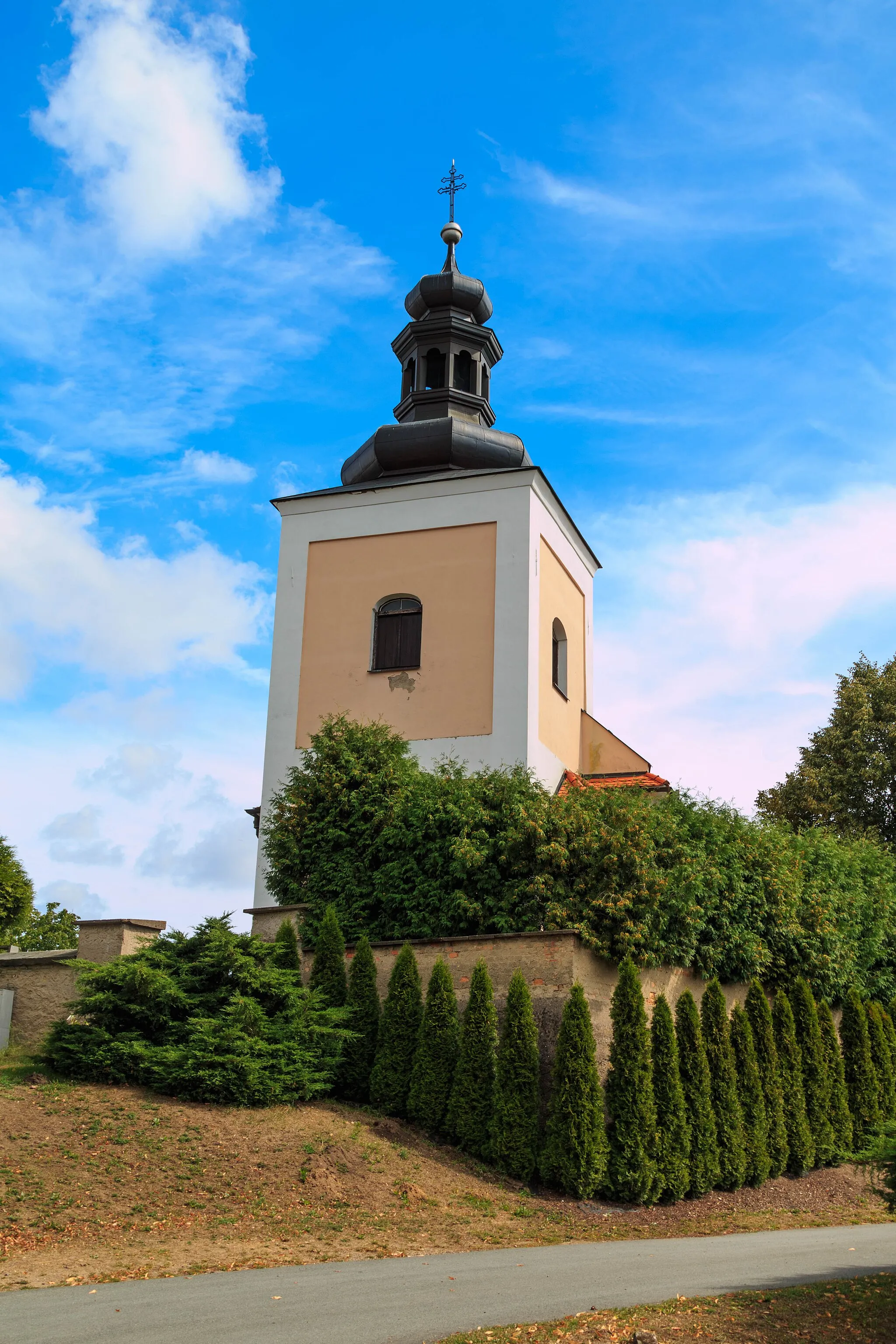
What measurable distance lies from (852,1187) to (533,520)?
1221cm

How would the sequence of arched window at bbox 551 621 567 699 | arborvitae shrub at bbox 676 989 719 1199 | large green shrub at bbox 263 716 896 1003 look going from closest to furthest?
1. arborvitae shrub at bbox 676 989 719 1199
2. large green shrub at bbox 263 716 896 1003
3. arched window at bbox 551 621 567 699

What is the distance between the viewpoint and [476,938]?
14.8 m

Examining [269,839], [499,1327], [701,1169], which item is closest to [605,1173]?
[701,1169]

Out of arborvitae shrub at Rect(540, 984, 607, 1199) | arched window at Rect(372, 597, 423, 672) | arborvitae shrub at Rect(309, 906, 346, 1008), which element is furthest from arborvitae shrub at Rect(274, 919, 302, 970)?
arched window at Rect(372, 597, 423, 672)

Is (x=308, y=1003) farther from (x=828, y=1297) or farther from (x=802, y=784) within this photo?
(x=802, y=784)

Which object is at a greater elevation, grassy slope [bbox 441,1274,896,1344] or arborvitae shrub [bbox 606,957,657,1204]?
arborvitae shrub [bbox 606,957,657,1204]

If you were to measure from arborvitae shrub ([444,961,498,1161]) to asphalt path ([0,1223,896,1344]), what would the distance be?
8.82 feet

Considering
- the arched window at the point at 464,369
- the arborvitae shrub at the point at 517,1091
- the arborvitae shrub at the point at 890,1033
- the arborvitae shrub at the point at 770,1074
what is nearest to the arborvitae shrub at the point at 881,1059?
the arborvitae shrub at the point at 890,1033

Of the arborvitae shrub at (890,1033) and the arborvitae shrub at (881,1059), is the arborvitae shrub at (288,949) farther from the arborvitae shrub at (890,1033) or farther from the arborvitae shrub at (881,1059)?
the arborvitae shrub at (890,1033)

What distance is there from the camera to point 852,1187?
51.4 feet

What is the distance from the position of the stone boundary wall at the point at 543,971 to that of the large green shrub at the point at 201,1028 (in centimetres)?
153

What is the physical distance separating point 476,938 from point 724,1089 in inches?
136

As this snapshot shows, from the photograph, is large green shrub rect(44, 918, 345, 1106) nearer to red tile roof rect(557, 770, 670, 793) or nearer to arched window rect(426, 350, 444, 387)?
red tile roof rect(557, 770, 670, 793)

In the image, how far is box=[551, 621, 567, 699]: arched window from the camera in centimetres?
2372
